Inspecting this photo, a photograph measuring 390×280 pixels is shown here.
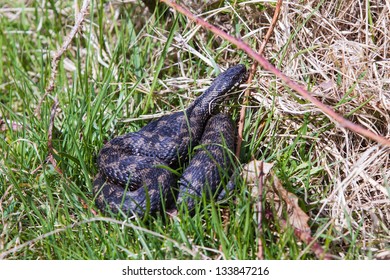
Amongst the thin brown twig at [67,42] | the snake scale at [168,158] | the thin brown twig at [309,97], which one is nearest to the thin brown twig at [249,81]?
the snake scale at [168,158]

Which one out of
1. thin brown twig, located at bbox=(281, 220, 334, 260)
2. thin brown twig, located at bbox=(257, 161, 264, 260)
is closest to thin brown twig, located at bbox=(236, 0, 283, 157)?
thin brown twig, located at bbox=(257, 161, 264, 260)

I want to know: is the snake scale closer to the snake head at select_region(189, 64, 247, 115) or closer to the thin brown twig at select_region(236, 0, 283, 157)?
the snake head at select_region(189, 64, 247, 115)

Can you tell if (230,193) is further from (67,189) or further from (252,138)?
(67,189)

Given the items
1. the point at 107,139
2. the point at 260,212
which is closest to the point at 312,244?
the point at 260,212

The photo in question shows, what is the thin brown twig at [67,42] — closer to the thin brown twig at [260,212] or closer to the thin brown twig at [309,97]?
the thin brown twig at [309,97]

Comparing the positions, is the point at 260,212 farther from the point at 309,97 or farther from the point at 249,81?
the point at 249,81
